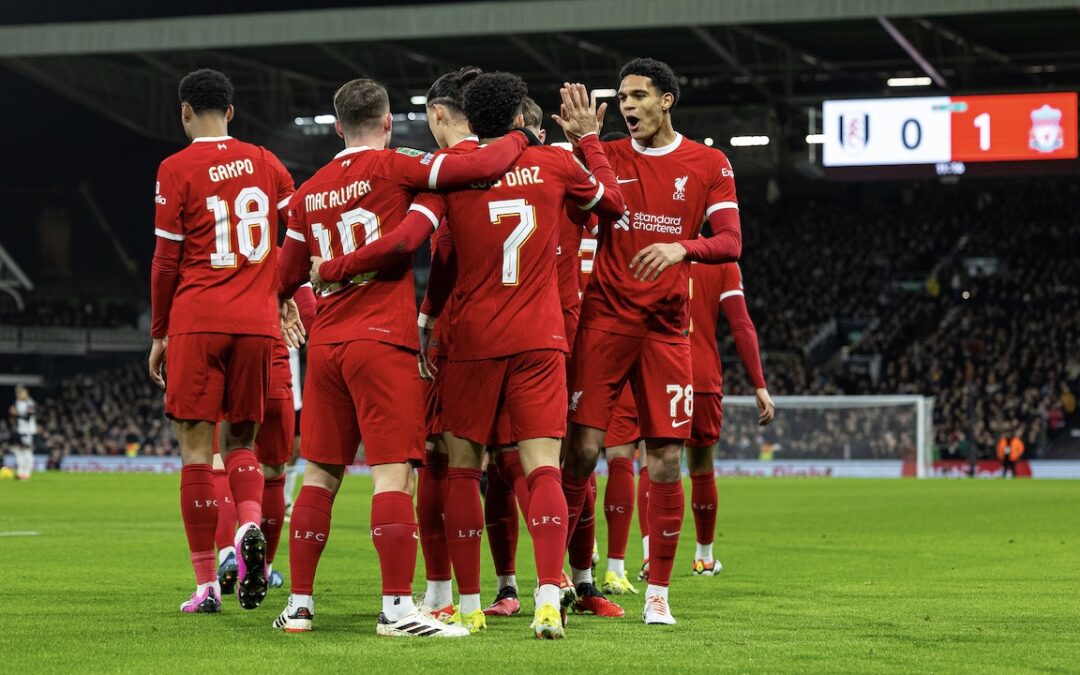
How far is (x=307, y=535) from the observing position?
602 cm

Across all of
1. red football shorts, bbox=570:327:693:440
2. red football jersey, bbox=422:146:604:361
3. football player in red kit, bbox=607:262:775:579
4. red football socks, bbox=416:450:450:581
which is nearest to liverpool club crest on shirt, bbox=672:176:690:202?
red football shorts, bbox=570:327:693:440

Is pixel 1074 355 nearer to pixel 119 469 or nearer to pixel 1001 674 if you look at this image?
pixel 119 469

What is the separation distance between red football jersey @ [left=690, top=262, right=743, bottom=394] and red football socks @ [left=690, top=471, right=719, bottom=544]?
0.60 m

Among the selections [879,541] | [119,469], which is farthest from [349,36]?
[879,541]

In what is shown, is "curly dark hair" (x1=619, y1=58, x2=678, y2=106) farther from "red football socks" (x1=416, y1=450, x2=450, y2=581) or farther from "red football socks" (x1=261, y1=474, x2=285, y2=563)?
"red football socks" (x1=261, y1=474, x2=285, y2=563)

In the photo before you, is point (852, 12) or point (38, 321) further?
point (38, 321)

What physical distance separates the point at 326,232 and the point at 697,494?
4104mm

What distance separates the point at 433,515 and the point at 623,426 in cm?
207

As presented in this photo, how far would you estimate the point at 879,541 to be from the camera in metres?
12.5

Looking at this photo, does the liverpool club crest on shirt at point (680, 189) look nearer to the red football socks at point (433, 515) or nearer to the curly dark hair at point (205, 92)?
the red football socks at point (433, 515)

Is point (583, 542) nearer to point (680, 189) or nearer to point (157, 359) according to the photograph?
point (680, 189)

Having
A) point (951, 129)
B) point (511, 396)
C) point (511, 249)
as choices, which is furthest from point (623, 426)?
point (951, 129)

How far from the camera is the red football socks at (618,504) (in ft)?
26.7

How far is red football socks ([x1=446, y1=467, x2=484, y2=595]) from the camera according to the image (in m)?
6.11
